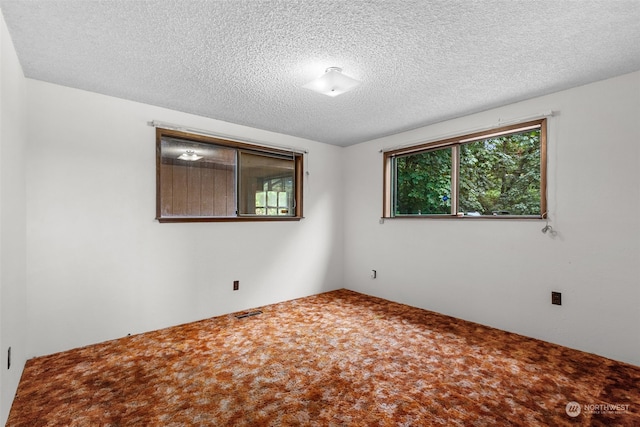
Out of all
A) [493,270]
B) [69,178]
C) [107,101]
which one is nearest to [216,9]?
[107,101]

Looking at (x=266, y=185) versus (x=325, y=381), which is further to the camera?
(x=266, y=185)

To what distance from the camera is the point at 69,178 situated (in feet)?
8.81

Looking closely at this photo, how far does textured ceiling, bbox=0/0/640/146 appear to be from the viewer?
1703mm

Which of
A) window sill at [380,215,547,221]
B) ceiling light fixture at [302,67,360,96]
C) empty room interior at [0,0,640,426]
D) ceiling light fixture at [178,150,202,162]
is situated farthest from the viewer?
ceiling light fixture at [178,150,202,162]

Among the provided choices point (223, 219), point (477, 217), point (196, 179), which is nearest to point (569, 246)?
point (477, 217)

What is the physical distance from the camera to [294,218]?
4301 millimetres

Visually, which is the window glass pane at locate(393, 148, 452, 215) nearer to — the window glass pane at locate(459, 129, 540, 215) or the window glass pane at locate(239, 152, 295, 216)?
the window glass pane at locate(459, 129, 540, 215)

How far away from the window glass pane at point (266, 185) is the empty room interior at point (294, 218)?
0.03 meters

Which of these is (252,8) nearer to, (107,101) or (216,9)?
(216,9)

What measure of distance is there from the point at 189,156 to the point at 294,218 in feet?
5.16

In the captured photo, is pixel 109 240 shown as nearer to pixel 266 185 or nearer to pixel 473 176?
pixel 266 185

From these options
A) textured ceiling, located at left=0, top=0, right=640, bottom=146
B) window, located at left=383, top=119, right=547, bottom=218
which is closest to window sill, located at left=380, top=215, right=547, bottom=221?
window, located at left=383, top=119, right=547, bottom=218

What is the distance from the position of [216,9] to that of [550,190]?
122 inches

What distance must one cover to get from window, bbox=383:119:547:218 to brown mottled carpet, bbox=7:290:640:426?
1336 mm
